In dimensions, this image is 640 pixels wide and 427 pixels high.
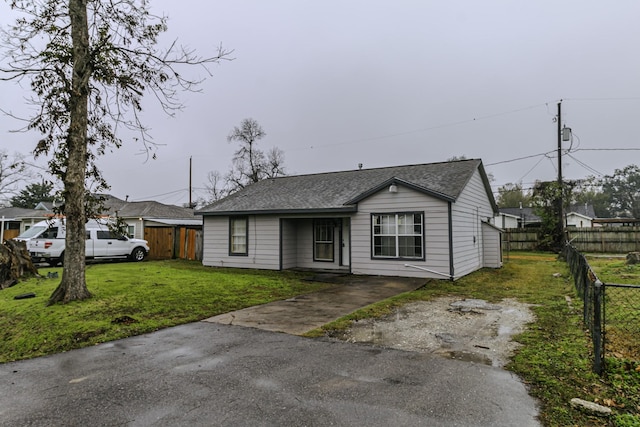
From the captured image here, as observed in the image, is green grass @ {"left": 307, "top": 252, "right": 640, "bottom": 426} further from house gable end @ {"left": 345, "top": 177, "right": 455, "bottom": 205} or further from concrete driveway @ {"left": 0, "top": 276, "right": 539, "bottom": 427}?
house gable end @ {"left": 345, "top": 177, "right": 455, "bottom": 205}

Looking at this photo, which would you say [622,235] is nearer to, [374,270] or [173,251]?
[374,270]

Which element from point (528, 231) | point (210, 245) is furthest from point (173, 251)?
point (528, 231)

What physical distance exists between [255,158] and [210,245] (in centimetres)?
2076

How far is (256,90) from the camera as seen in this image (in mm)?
18219

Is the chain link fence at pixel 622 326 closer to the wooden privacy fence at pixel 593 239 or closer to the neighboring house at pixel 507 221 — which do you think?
the wooden privacy fence at pixel 593 239

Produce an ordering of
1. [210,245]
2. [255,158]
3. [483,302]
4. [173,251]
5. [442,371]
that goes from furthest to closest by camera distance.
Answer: [255,158] < [173,251] < [210,245] < [483,302] < [442,371]

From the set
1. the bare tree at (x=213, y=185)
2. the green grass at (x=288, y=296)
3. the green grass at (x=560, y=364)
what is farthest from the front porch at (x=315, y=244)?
the bare tree at (x=213, y=185)

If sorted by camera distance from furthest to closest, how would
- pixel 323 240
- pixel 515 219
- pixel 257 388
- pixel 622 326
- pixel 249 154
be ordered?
pixel 515 219, pixel 249 154, pixel 323 240, pixel 622 326, pixel 257 388

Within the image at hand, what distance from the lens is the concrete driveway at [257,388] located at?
3.04m

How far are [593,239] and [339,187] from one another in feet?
64.6

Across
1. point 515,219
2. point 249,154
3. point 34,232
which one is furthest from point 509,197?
point 34,232

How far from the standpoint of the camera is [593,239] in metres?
24.0

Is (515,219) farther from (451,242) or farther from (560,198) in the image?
(451,242)

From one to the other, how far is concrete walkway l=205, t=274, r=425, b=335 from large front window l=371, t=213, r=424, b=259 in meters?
0.93
